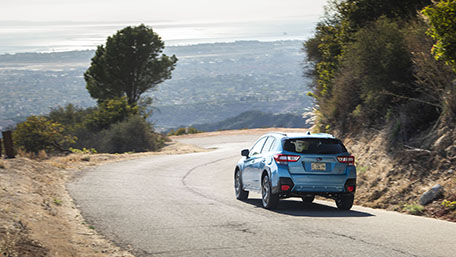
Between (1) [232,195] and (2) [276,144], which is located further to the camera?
(1) [232,195]

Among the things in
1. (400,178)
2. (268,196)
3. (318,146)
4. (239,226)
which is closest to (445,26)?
(318,146)

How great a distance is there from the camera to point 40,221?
1082 centimetres

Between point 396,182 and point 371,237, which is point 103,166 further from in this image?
point 371,237

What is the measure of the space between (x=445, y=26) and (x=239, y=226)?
219 inches

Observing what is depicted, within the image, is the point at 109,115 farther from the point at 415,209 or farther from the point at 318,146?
the point at 415,209

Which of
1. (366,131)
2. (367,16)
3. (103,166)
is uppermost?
(367,16)

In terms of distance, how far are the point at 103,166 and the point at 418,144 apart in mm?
14564

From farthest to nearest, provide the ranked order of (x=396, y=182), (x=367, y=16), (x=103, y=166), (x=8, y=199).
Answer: (x=103, y=166)
(x=367, y=16)
(x=396, y=182)
(x=8, y=199)

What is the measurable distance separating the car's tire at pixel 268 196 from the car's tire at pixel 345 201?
4.33ft

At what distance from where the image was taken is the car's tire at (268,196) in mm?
13074

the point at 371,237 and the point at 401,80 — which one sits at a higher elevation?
the point at 401,80

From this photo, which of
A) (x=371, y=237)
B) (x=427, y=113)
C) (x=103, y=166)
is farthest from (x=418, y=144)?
(x=103, y=166)

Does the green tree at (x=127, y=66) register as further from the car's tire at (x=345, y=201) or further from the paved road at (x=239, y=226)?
the car's tire at (x=345, y=201)

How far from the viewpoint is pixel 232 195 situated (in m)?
17.6
